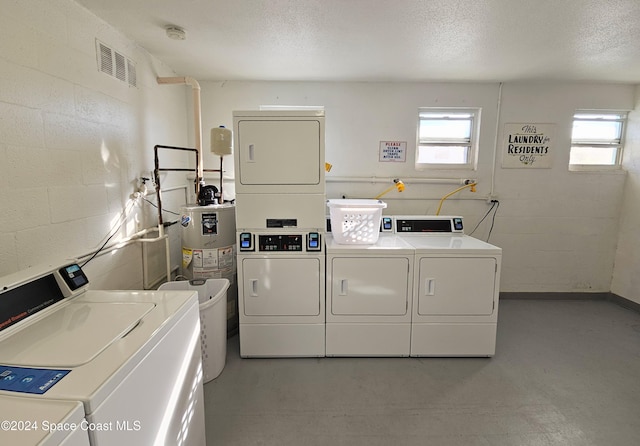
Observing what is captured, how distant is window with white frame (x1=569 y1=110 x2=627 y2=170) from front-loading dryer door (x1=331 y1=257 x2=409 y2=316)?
267 cm

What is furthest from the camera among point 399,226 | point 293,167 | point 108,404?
point 399,226

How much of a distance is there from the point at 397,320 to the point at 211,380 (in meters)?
1.43

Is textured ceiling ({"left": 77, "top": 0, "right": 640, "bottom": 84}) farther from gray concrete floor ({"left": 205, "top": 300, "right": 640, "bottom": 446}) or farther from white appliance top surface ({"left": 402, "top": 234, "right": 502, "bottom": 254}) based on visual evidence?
gray concrete floor ({"left": 205, "top": 300, "right": 640, "bottom": 446})

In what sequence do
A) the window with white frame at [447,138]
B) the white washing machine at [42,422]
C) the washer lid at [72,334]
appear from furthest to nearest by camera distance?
the window with white frame at [447,138] < the washer lid at [72,334] < the white washing machine at [42,422]

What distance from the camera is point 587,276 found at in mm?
3557

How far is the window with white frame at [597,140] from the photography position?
3426 millimetres


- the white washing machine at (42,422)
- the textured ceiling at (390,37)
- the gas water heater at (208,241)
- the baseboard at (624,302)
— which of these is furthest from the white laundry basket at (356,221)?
the baseboard at (624,302)

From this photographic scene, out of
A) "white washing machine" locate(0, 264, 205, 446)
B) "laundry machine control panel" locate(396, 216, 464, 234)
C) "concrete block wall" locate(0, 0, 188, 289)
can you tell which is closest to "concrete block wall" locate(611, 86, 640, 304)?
"laundry machine control panel" locate(396, 216, 464, 234)

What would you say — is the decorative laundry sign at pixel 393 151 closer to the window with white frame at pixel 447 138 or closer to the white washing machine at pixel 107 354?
the window with white frame at pixel 447 138

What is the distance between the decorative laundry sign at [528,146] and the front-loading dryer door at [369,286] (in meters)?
2.03

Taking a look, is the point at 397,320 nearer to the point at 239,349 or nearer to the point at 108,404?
the point at 239,349

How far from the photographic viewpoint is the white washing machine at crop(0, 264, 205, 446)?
32.1 inches

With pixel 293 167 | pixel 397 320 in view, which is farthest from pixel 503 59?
pixel 397 320

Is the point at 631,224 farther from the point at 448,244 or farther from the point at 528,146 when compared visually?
the point at 448,244
